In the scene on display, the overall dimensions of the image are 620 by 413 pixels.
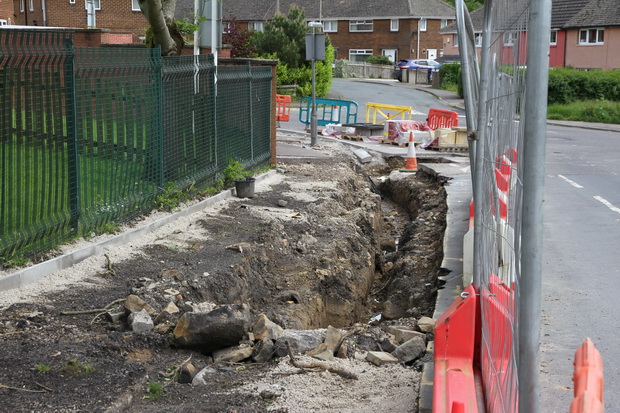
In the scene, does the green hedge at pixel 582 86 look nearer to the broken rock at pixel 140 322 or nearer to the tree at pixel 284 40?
the tree at pixel 284 40

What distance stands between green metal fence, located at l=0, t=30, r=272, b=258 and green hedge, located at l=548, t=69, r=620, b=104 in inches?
1051

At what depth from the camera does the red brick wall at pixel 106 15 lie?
41.7 metres

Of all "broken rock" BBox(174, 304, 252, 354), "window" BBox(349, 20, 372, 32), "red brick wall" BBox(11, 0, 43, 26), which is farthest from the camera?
"window" BBox(349, 20, 372, 32)

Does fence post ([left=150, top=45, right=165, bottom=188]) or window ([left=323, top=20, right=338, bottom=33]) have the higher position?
window ([left=323, top=20, right=338, bottom=33])

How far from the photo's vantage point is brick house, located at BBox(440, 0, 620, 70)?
4969cm

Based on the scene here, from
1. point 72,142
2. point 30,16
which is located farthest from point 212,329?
point 30,16

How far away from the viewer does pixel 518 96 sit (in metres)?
2.71

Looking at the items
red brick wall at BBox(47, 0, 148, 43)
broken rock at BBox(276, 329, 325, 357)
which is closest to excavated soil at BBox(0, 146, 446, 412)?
broken rock at BBox(276, 329, 325, 357)

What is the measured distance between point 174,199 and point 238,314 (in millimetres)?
4648

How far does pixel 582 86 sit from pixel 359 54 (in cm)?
4411

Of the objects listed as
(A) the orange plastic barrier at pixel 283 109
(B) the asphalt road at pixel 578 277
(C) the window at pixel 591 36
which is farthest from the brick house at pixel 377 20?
(B) the asphalt road at pixel 578 277

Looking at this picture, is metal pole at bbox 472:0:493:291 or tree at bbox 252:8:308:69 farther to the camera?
tree at bbox 252:8:308:69

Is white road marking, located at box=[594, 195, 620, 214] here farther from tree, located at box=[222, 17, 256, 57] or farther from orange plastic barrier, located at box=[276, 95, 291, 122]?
tree, located at box=[222, 17, 256, 57]

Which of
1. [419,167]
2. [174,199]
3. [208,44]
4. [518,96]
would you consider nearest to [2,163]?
[174,199]
